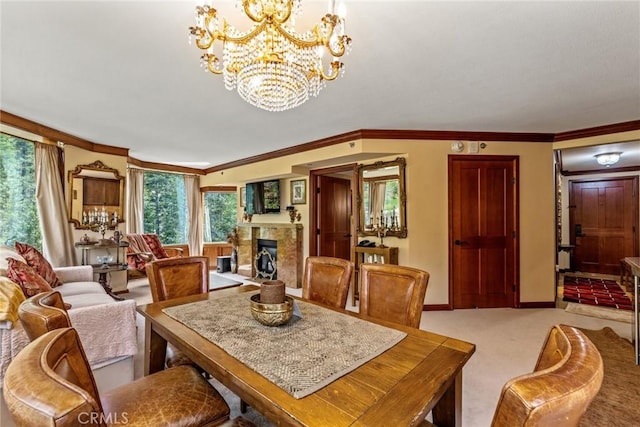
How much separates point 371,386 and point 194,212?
6.88 meters

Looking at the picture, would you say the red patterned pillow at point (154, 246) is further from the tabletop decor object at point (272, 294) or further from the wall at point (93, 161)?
the tabletop decor object at point (272, 294)

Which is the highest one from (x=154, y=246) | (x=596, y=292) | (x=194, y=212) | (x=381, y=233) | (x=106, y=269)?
(x=194, y=212)

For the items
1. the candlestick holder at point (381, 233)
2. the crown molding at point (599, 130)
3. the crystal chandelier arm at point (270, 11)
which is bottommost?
the candlestick holder at point (381, 233)

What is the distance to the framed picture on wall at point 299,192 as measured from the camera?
527 centimetres

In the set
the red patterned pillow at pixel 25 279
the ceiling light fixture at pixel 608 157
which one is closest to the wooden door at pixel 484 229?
A: the ceiling light fixture at pixel 608 157

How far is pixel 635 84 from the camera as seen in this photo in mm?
2508

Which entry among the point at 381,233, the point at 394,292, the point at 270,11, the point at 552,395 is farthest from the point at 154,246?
the point at 552,395

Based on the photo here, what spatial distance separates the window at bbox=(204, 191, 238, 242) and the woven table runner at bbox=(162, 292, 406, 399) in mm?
5946

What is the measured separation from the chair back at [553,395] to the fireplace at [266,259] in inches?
210

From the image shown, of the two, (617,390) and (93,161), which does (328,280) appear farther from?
(93,161)

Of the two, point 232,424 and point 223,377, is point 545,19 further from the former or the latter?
point 232,424

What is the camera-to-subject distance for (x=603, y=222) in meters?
6.38

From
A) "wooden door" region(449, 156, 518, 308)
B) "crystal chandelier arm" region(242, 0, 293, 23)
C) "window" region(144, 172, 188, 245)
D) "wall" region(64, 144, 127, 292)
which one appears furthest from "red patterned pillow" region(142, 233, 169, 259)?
"crystal chandelier arm" region(242, 0, 293, 23)

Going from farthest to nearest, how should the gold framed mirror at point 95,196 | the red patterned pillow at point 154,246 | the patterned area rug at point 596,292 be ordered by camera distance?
the red patterned pillow at point 154,246, the gold framed mirror at point 95,196, the patterned area rug at point 596,292
